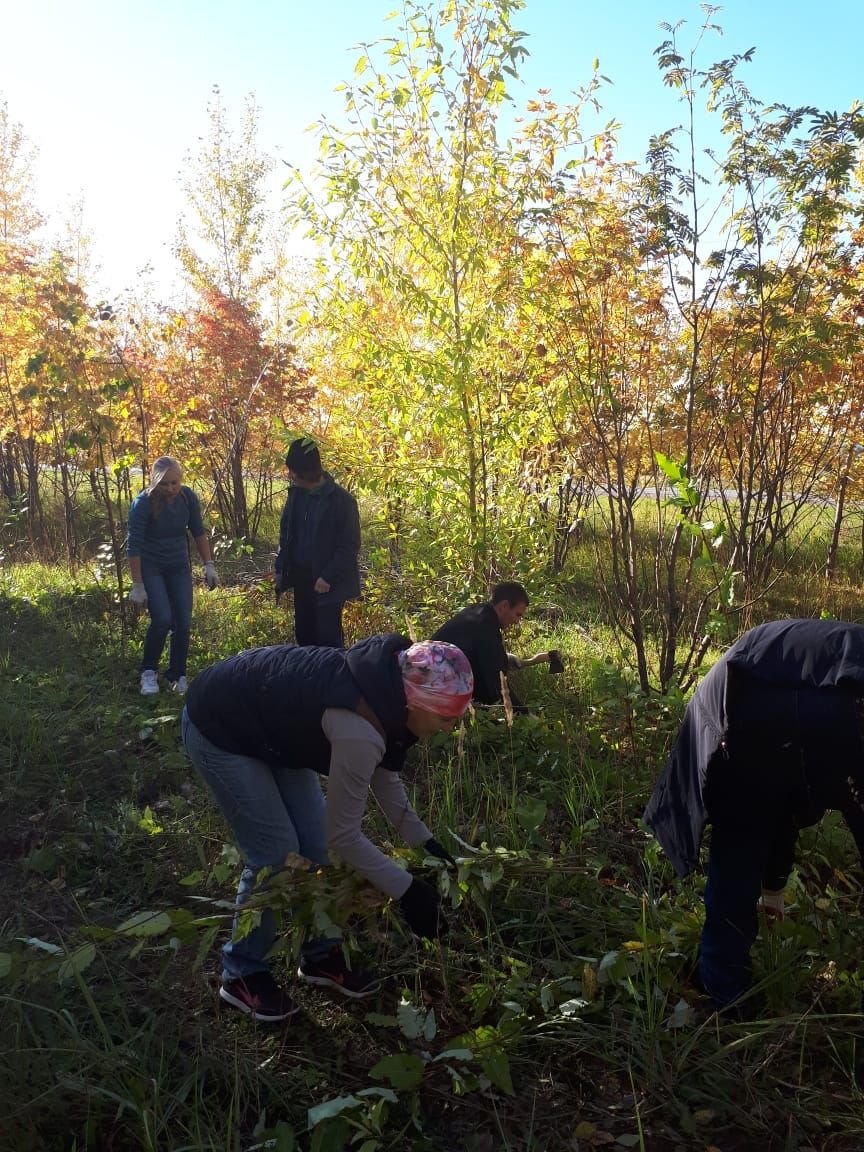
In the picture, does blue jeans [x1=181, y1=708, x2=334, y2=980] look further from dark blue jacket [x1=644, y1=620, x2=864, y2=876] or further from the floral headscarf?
dark blue jacket [x1=644, y1=620, x2=864, y2=876]

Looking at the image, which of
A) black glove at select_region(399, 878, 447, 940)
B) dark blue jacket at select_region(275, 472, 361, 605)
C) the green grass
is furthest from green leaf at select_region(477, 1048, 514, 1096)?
dark blue jacket at select_region(275, 472, 361, 605)

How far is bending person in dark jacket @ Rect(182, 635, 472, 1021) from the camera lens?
2.12 metres

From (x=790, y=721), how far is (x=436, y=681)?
92cm

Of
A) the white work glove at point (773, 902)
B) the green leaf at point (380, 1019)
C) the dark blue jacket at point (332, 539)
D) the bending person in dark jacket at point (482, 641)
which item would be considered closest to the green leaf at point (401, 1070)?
the green leaf at point (380, 1019)

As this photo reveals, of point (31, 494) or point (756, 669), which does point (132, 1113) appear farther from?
point (31, 494)

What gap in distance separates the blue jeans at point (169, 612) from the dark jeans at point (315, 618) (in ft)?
2.45

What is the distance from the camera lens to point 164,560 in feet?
17.3

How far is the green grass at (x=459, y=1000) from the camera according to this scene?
203cm

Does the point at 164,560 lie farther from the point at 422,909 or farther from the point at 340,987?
the point at 422,909

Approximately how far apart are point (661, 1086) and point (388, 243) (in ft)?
13.8

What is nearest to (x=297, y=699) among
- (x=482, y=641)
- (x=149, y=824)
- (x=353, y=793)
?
(x=353, y=793)

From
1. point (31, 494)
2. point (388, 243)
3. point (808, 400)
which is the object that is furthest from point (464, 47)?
point (31, 494)

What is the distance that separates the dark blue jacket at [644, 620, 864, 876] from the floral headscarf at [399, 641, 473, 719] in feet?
2.30

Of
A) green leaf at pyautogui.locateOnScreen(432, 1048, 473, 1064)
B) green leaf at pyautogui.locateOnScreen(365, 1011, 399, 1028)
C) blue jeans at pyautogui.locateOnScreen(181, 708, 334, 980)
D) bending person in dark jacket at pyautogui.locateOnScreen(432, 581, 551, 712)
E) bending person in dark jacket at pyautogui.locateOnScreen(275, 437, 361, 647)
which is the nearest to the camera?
green leaf at pyautogui.locateOnScreen(432, 1048, 473, 1064)
